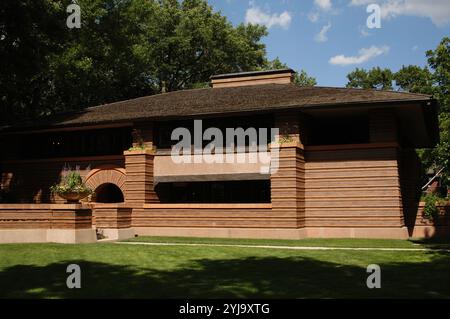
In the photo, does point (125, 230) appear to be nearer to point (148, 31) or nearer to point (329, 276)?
point (329, 276)

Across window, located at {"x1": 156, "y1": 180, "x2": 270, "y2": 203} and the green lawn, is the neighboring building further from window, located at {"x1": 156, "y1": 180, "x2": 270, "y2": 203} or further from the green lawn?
the green lawn

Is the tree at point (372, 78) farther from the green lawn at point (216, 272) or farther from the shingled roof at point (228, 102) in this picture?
the green lawn at point (216, 272)

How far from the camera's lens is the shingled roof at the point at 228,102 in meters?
23.3

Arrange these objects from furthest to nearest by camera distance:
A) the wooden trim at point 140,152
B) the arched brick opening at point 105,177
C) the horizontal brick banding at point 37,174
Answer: the horizontal brick banding at point 37,174
the arched brick opening at point 105,177
the wooden trim at point 140,152

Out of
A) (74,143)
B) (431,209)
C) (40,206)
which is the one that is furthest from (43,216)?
(431,209)


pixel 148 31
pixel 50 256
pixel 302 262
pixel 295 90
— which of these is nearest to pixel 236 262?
pixel 302 262

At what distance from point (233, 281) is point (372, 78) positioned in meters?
63.8

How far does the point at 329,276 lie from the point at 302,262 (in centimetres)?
248

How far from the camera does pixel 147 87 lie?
53.3 meters

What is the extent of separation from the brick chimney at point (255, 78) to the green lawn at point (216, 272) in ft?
62.1

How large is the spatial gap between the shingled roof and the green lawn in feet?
28.9

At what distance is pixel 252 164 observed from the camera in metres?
24.8
